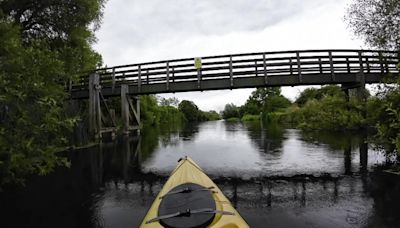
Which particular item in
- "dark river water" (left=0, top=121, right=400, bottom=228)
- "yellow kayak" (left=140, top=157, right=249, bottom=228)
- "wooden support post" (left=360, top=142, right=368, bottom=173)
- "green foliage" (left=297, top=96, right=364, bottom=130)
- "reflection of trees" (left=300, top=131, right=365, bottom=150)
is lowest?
"dark river water" (left=0, top=121, right=400, bottom=228)

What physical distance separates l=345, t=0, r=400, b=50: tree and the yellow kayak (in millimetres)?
9570

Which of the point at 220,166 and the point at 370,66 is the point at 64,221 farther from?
the point at 370,66

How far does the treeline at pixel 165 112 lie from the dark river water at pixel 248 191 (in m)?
26.2

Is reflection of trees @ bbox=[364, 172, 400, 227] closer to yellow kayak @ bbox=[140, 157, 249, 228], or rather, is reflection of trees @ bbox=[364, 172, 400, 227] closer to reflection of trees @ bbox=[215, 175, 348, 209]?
reflection of trees @ bbox=[215, 175, 348, 209]

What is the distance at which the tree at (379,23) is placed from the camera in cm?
1050

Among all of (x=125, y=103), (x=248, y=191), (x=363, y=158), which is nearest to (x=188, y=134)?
(x=125, y=103)

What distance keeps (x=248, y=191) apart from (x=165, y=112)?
5052cm

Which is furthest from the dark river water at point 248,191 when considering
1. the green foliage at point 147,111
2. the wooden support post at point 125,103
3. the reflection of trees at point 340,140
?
the green foliage at point 147,111

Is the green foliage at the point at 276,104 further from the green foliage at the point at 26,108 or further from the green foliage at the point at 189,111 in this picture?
the green foliage at the point at 26,108

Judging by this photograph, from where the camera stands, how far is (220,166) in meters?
9.95

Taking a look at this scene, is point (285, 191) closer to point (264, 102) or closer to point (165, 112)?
point (165, 112)

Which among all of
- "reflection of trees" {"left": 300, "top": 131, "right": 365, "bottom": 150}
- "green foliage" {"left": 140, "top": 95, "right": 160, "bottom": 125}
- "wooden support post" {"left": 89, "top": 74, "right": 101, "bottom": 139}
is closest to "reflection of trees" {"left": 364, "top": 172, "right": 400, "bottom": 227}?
"reflection of trees" {"left": 300, "top": 131, "right": 365, "bottom": 150}

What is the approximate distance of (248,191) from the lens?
22.3 feet

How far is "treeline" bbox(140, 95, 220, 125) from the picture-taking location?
37.7 metres
